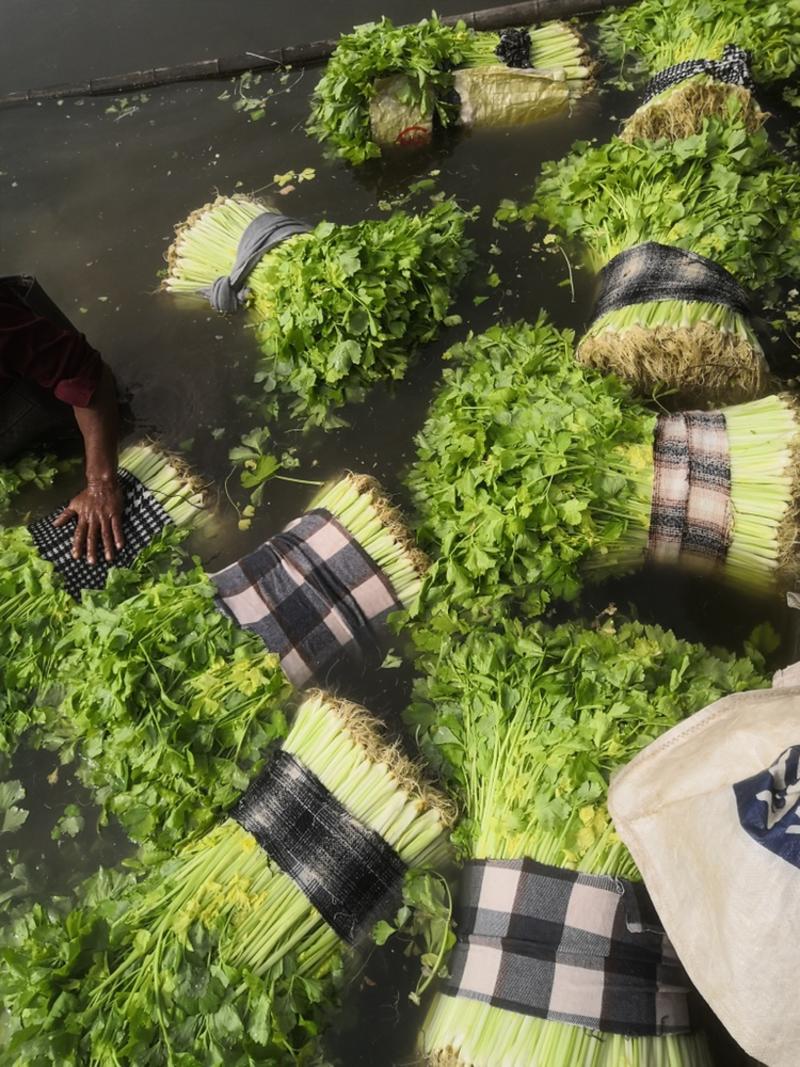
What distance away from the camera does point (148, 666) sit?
293 cm

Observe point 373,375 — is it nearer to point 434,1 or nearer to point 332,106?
point 332,106

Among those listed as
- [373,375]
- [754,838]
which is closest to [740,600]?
[754,838]

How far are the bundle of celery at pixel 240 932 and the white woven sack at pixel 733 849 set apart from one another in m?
0.92

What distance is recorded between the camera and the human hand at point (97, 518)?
11.8ft

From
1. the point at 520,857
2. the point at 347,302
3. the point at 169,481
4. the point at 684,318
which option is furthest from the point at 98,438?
the point at 684,318

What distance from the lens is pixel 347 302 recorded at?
3.75m

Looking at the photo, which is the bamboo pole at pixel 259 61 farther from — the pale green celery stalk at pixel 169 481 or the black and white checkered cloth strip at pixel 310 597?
the black and white checkered cloth strip at pixel 310 597

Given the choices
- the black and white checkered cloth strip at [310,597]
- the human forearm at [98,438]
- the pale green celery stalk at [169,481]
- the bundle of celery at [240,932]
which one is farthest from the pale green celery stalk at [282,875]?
the human forearm at [98,438]

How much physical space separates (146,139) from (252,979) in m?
5.46

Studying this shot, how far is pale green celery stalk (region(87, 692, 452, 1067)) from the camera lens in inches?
98.8

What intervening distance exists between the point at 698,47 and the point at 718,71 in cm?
52

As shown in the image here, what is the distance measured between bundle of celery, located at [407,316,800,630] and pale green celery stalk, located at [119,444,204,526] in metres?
1.35

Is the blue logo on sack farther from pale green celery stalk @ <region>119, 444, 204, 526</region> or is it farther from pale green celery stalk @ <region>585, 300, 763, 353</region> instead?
pale green celery stalk @ <region>119, 444, 204, 526</region>

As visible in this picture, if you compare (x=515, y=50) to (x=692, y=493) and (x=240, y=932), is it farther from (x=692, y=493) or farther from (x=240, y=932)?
(x=240, y=932)
